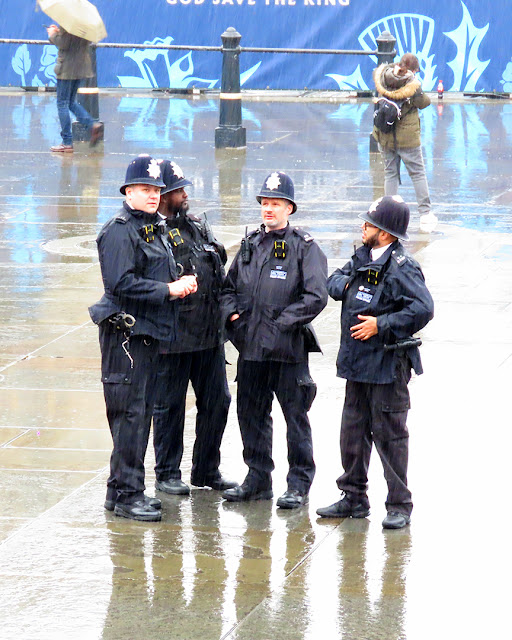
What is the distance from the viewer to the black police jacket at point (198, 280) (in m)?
5.80

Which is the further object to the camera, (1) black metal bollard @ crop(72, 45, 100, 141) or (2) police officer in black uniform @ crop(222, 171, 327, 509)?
(1) black metal bollard @ crop(72, 45, 100, 141)

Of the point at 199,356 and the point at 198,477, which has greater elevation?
the point at 199,356

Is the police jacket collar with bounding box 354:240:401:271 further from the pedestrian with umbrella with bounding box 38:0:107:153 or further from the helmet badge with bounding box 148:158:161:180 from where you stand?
the pedestrian with umbrella with bounding box 38:0:107:153

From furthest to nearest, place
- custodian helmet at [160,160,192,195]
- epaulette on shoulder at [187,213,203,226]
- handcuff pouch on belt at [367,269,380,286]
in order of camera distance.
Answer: epaulette on shoulder at [187,213,203,226] → custodian helmet at [160,160,192,195] → handcuff pouch on belt at [367,269,380,286]

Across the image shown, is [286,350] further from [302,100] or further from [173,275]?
[302,100]

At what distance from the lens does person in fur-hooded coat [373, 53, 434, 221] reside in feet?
39.3

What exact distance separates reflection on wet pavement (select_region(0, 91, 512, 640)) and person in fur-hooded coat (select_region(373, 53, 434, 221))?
1.54 feet

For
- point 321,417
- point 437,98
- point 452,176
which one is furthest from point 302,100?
point 321,417

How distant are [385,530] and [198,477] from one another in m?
1.04

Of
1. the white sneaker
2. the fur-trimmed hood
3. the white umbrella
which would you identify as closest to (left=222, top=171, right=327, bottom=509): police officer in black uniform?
the white sneaker

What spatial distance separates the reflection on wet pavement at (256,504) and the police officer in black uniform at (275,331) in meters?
0.17

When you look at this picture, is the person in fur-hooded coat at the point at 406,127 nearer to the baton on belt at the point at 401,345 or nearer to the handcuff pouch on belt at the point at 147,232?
the baton on belt at the point at 401,345

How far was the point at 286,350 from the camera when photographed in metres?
5.70

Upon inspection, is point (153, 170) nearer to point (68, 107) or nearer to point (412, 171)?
point (412, 171)
